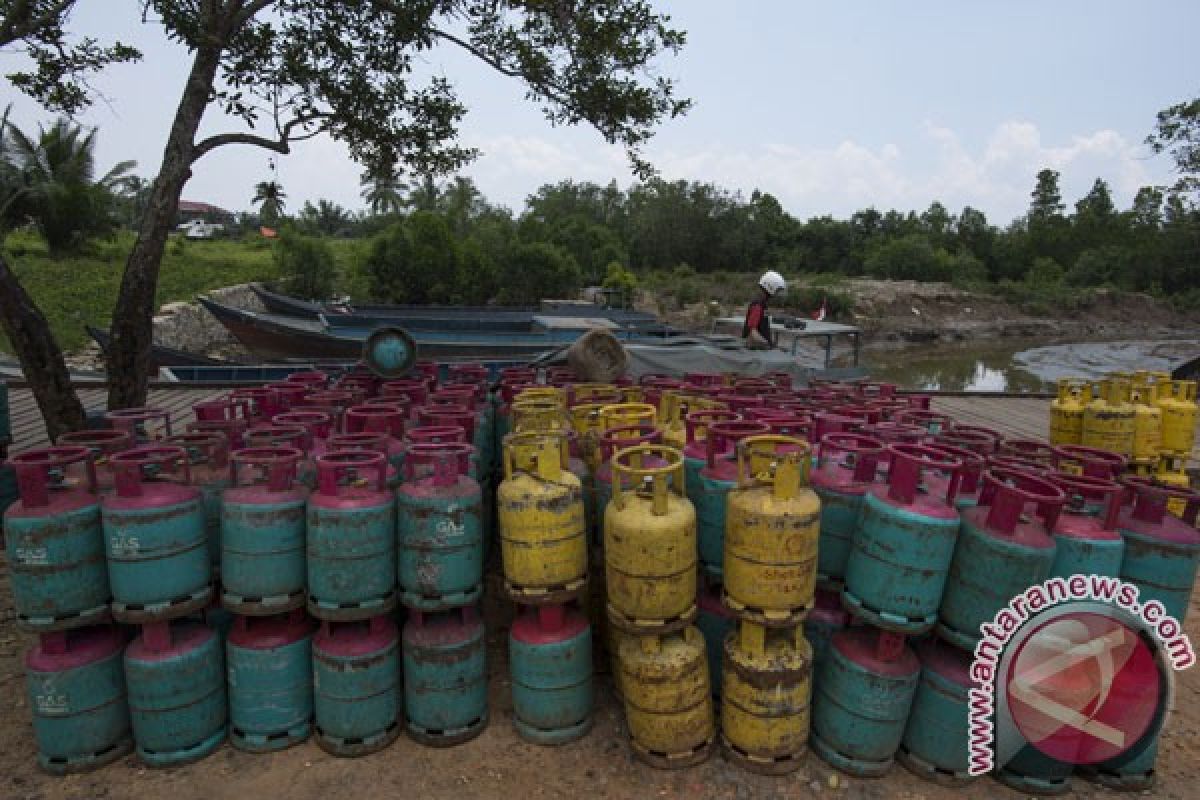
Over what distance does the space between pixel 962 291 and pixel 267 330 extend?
41886 millimetres

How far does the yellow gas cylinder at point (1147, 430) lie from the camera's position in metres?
5.97

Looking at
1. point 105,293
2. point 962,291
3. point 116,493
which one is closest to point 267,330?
point 105,293

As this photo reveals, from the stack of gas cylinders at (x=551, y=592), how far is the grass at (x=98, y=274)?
16.4 m

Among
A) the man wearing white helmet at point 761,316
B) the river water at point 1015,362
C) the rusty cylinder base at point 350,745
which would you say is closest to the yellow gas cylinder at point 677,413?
the rusty cylinder base at point 350,745

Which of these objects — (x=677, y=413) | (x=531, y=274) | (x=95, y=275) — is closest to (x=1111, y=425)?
(x=677, y=413)

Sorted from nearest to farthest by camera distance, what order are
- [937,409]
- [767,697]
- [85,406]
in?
[767,697] < [85,406] < [937,409]

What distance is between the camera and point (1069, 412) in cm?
626

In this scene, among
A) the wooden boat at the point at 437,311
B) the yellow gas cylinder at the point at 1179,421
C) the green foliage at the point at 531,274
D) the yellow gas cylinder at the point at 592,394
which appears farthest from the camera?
the green foliage at the point at 531,274

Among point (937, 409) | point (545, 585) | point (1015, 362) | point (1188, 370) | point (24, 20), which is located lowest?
point (1015, 362)

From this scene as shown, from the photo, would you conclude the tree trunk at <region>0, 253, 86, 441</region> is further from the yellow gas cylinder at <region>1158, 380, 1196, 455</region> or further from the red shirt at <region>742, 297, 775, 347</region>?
the yellow gas cylinder at <region>1158, 380, 1196, 455</region>

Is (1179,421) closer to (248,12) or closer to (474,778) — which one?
(474,778)

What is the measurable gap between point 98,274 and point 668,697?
30747mm

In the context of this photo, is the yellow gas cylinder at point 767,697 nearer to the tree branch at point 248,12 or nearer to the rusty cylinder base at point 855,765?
the rusty cylinder base at point 855,765

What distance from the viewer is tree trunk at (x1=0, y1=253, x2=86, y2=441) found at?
15.9ft
